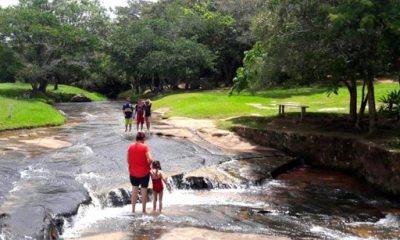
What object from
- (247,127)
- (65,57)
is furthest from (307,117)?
(65,57)

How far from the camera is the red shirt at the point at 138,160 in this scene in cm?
1212

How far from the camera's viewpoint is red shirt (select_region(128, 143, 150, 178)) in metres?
12.1

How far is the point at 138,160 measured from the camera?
1219cm

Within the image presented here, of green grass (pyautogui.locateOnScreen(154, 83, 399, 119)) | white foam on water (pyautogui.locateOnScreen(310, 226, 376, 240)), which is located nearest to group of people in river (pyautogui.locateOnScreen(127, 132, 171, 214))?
white foam on water (pyautogui.locateOnScreen(310, 226, 376, 240))

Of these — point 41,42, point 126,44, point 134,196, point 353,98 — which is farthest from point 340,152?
point 126,44

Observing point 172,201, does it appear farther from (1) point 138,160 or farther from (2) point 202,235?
(2) point 202,235

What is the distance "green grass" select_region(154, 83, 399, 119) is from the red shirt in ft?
49.2

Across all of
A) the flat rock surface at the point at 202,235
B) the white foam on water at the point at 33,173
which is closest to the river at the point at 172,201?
the white foam on water at the point at 33,173

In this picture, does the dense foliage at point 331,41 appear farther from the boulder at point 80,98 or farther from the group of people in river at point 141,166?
the boulder at point 80,98

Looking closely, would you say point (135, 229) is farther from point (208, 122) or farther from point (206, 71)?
point (206, 71)

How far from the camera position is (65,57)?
51.6 meters

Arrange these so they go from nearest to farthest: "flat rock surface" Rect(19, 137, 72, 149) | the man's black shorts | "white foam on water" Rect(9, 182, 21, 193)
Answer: the man's black shorts
"white foam on water" Rect(9, 182, 21, 193)
"flat rock surface" Rect(19, 137, 72, 149)

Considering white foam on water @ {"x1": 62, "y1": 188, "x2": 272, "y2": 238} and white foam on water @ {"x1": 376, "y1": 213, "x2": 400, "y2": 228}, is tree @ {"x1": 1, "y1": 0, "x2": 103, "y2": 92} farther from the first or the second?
white foam on water @ {"x1": 376, "y1": 213, "x2": 400, "y2": 228}

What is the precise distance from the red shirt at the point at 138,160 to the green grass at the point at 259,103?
1501 cm
